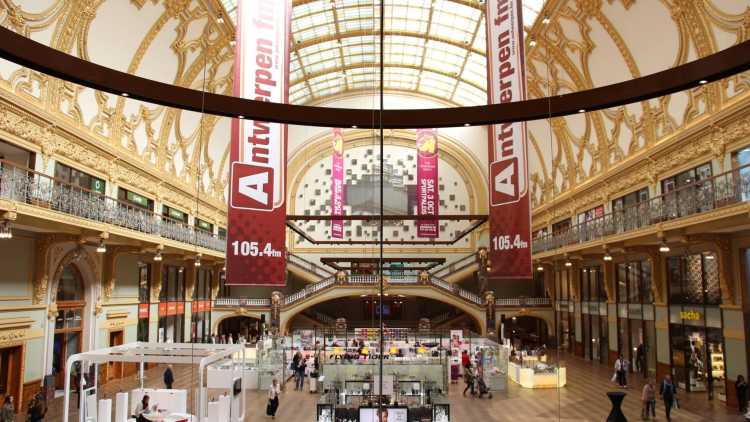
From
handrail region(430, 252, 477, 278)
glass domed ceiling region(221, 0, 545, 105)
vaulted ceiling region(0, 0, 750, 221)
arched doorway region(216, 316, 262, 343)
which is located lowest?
arched doorway region(216, 316, 262, 343)

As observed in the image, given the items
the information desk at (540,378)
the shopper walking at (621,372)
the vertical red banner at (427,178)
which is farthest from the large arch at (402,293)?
the shopper walking at (621,372)

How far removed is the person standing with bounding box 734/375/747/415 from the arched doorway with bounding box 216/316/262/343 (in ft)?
95.4

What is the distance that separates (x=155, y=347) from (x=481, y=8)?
24.7 metres

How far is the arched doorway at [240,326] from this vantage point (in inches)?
1560

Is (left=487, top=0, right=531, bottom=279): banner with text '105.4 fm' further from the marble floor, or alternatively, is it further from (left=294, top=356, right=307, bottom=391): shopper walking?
(left=294, top=356, right=307, bottom=391): shopper walking

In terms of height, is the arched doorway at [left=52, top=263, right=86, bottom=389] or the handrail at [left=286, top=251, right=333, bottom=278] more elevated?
the handrail at [left=286, top=251, right=333, bottom=278]

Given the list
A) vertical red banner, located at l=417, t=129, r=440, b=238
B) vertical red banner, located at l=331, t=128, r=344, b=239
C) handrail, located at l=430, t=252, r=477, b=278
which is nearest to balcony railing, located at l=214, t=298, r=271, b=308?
Result: vertical red banner, located at l=331, t=128, r=344, b=239

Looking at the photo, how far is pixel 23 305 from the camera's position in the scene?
659 inches

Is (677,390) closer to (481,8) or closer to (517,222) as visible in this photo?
(517,222)

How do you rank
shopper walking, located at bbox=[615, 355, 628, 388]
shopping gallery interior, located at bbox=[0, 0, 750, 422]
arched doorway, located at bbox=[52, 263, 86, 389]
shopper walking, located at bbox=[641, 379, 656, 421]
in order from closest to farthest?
shopping gallery interior, located at bbox=[0, 0, 750, 422], shopper walking, located at bbox=[641, 379, 656, 421], arched doorway, located at bbox=[52, 263, 86, 389], shopper walking, located at bbox=[615, 355, 628, 388]

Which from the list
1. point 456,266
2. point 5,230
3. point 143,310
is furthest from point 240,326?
point 5,230

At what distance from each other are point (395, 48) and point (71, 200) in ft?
88.8

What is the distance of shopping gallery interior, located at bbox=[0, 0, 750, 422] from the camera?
9.02 metres

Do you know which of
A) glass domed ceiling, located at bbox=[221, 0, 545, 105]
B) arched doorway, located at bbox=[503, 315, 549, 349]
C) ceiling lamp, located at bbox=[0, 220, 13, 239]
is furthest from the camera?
arched doorway, located at bbox=[503, 315, 549, 349]
